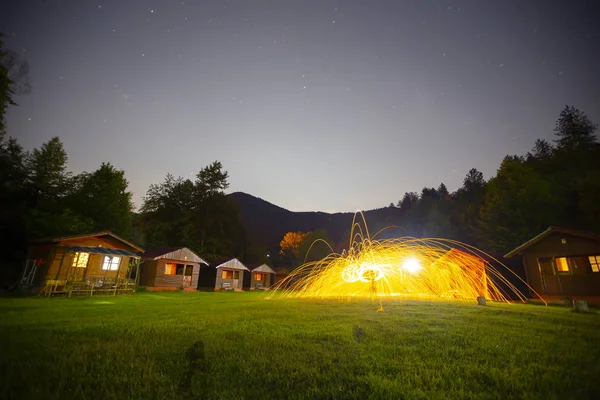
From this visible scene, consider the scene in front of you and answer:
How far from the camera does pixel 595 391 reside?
2.71 m

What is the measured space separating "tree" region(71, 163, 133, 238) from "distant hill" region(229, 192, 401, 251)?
103473mm

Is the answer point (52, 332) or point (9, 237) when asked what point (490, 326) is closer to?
point (52, 332)

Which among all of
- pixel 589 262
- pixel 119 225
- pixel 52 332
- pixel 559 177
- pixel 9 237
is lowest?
pixel 52 332

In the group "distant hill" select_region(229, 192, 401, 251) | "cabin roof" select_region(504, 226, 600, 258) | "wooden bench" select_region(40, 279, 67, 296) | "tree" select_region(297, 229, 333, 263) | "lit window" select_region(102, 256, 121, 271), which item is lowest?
"wooden bench" select_region(40, 279, 67, 296)

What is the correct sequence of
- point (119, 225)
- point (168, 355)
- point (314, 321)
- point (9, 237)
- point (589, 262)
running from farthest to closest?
point (119, 225) < point (9, 237) < point (589, 262) < point (314, 321) < point (168, 355)

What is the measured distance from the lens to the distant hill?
150500 mm

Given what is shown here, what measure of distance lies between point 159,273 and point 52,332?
1173 inches

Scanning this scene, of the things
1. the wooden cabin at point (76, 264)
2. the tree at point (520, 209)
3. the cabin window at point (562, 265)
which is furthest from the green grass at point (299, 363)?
the tree at point (520, 209)

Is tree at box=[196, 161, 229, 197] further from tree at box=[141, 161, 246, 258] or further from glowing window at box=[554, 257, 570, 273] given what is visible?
glowing window at box=[554, 257, 570, 273]

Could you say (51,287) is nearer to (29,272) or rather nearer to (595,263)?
(29,272)

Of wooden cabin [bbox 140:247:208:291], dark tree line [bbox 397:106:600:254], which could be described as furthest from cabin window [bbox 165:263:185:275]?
dark tree line [bbox 397:106:600:254]

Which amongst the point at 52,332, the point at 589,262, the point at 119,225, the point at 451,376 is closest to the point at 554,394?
the point at 451,376

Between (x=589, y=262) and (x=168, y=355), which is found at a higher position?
(x=589, y=262)

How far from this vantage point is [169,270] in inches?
1348
